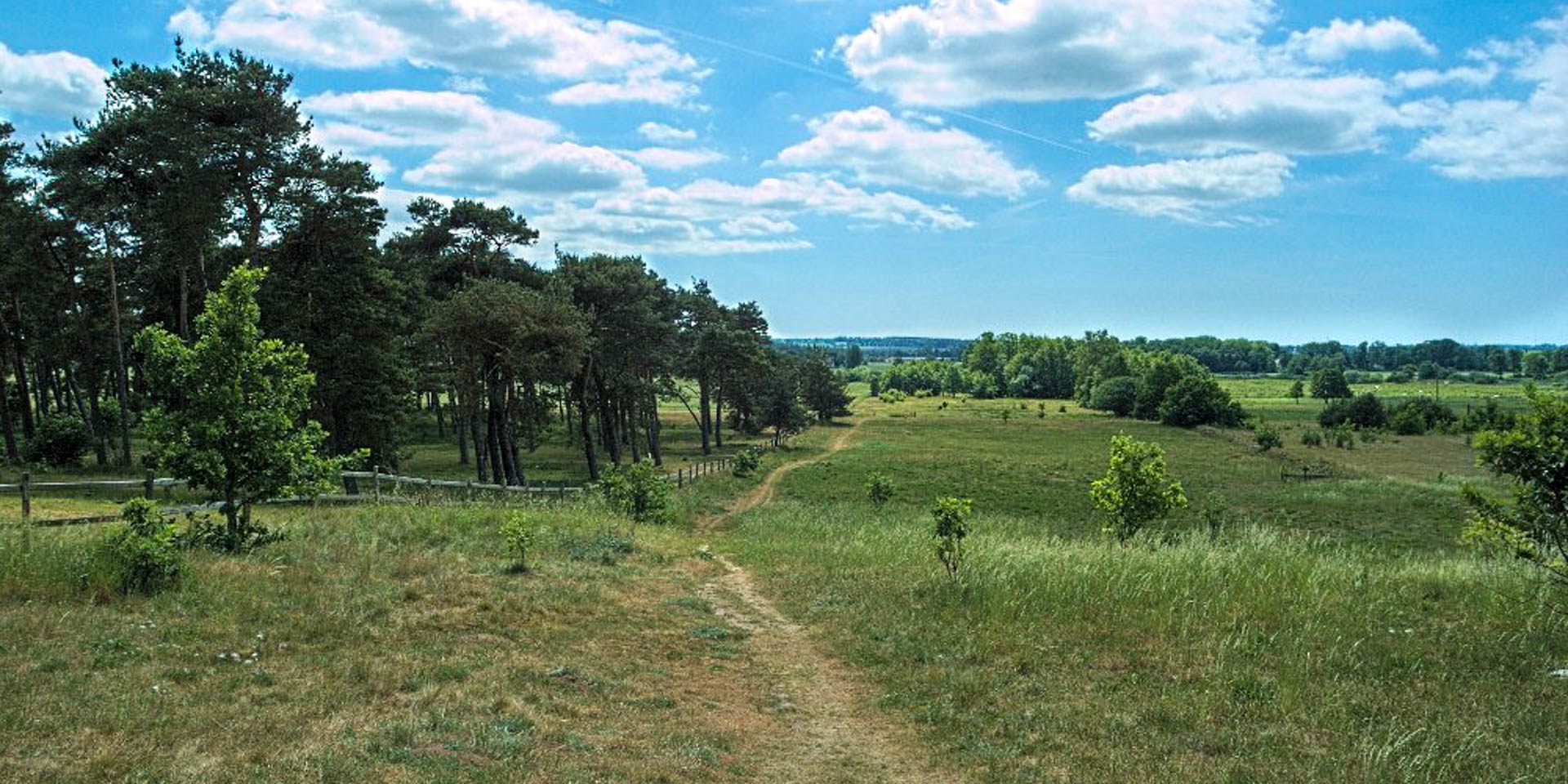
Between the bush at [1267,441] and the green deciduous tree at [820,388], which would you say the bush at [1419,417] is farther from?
the green deciduous tree at [820,388]

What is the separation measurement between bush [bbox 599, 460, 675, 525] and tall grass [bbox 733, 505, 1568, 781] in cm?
1300

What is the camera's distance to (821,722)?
852 centimetres

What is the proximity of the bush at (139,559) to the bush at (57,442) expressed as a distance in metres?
28.4

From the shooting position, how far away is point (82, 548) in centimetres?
1114

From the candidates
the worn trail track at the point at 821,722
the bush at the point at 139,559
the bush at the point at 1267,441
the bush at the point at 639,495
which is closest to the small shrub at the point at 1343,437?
the bush at the point at 1267,441

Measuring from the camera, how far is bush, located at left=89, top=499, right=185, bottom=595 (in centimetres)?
1021

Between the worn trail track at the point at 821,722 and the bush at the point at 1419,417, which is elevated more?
the worn trail track at the point at 821,722

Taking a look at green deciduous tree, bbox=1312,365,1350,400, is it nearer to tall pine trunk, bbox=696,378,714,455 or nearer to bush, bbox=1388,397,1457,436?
bush, bbox=1388,397,1457,436

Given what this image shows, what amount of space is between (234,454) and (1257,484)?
65743 millimetres

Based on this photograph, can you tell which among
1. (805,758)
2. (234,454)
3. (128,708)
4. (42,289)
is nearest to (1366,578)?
(805,758)

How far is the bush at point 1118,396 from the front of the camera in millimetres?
134375

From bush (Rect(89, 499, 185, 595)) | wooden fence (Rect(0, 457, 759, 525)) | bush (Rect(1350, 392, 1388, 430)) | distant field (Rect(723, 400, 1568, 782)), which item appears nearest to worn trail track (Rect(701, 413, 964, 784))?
distant field (Rect(723, 400, 1568, 782))

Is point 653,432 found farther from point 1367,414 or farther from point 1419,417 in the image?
point 1367,414

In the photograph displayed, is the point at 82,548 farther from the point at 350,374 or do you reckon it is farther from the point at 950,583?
the point at 350,374
